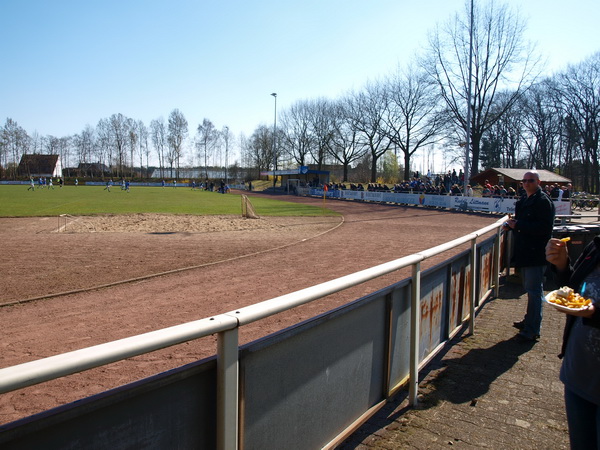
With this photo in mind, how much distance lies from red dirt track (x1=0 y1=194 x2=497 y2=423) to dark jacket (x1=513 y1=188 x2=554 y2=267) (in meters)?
2.89

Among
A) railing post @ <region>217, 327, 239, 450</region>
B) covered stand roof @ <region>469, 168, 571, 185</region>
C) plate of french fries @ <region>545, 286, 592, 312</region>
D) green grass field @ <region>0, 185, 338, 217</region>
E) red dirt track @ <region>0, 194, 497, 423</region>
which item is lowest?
red dirt track @ <region>0, 194, 497, 423</region>

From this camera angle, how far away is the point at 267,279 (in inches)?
368

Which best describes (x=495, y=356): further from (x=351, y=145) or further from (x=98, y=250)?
(x=351, y=145)

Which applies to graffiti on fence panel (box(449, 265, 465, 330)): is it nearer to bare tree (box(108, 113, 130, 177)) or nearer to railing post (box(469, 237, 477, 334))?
railing post (box(469, 237, 477, 334))

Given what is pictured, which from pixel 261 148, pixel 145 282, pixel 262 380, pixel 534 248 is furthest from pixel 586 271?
pixel 261 148

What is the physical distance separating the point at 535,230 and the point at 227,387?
15.9ft

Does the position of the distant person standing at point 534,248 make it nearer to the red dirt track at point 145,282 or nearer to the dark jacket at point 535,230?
the dark jacket at point 535,230

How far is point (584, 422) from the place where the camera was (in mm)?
2492

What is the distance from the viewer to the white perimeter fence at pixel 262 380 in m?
1.46

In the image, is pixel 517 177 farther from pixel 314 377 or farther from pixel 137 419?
pixel 137 419

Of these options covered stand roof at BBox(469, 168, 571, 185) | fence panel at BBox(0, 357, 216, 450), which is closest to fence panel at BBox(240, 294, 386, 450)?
A: fence panel at BBox(0, 357, 216, 450)

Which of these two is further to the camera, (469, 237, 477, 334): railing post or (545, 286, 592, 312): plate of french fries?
(469, 237, 477, 334): railing post

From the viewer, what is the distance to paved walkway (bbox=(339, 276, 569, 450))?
334 cm

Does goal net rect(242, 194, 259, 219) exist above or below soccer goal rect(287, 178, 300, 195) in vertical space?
below
